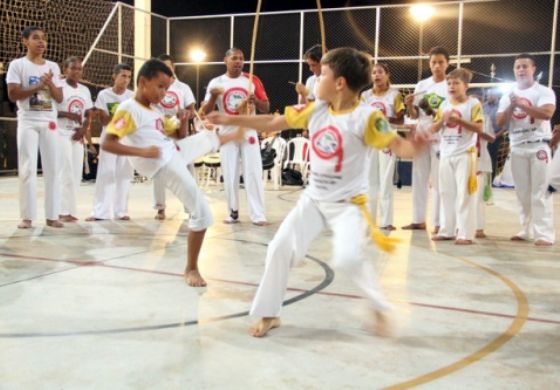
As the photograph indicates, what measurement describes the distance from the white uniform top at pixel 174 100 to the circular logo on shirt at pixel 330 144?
445cm

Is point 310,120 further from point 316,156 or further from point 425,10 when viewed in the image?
point 425,10

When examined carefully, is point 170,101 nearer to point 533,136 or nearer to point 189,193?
point 189,193

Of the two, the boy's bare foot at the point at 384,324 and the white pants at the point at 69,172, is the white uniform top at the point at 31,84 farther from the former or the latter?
the boy's bare foot at the point at 384,324

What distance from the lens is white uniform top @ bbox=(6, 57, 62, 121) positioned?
6270 mm

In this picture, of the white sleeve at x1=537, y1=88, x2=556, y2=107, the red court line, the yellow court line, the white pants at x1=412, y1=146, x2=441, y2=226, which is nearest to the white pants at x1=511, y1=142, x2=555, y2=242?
the white sleeve at x1=537, y1=88, x2=556, y2=107

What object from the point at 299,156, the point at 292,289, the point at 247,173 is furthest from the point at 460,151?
the point at 299,156

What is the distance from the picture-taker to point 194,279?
4.15m

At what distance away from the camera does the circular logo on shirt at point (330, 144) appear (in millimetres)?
3125

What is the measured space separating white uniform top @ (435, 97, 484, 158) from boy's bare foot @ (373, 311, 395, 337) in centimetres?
335

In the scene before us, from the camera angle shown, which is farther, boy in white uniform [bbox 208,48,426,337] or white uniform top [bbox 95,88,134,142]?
white uniform top [bbox 95,88,134,142]

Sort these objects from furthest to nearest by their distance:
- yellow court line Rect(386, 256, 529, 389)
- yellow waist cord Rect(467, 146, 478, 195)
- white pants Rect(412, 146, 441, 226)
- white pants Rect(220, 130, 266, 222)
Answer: white pants Rect(220, 130, 266, 222) < white pants Rect(412, 146, 441, 226) < yellow waist cord Rect(467, 146, 478, 195) < yellow court line Rect(386, 256, 529, 389)

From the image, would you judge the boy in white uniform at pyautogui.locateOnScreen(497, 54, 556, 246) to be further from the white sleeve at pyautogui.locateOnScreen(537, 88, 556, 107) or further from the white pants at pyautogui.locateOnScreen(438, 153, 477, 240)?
the white pants at pyautogui.locateOnScreen(438, 153, 477, 240)

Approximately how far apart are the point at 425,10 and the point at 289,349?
37.6 feet

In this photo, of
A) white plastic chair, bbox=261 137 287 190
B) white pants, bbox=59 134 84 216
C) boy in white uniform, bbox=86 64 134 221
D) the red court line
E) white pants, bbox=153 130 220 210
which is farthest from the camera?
white plastic chair, bbox=261 137 287 190
